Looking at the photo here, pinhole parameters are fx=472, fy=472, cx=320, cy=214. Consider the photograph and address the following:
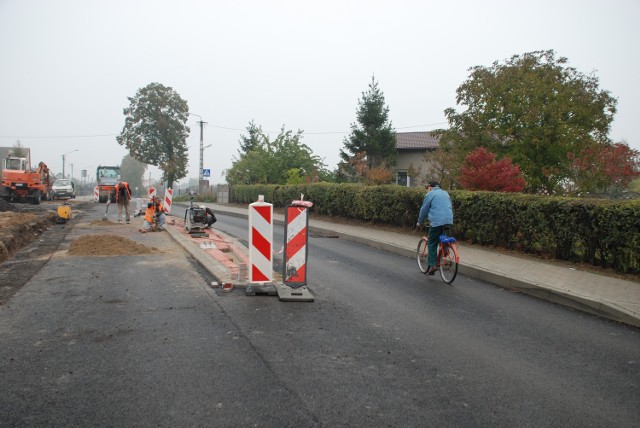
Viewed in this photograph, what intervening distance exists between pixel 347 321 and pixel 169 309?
2.24 meters

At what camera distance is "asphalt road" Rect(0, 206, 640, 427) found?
331cm

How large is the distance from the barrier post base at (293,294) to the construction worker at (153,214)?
946 cm

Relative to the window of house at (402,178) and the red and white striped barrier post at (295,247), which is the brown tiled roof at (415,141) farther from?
the red and white striped barrier post at (295,247)

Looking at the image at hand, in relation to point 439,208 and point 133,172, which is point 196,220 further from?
point 133,172

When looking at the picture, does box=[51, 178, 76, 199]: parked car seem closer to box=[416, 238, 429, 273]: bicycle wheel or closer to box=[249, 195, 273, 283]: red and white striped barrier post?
box=[416, 238, 429, 273]: bicycle wheel

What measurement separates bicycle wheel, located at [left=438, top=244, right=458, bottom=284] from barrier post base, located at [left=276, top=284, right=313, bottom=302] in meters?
2.77

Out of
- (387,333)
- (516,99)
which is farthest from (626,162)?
(387,333)

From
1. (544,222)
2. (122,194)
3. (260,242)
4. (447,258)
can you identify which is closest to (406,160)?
(122,194)

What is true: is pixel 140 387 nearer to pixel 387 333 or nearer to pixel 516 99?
pixel 387 333

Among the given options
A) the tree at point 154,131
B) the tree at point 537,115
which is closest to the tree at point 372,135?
the tree at point 537,115

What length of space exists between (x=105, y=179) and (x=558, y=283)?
40307mm

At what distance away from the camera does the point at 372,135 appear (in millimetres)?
38219

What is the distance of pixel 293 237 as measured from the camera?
7.04 metres

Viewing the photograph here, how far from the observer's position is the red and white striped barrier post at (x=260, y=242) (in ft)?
22.9
